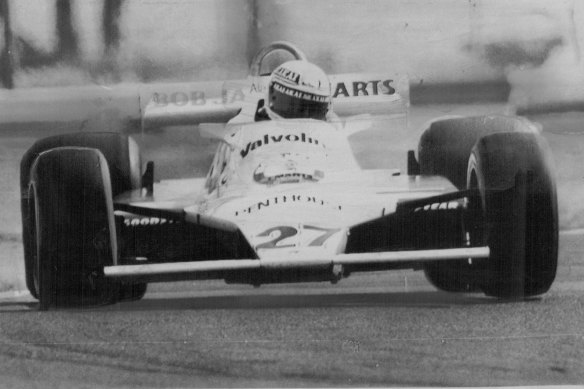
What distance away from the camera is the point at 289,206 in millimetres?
4438

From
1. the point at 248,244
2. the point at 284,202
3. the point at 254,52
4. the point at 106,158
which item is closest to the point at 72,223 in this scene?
the point at 106,158

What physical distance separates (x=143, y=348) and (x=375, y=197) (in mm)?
1182

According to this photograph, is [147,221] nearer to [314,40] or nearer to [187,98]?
[187,98]

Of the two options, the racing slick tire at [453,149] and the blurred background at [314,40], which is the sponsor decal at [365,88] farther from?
the racing slick tire at [453,149]

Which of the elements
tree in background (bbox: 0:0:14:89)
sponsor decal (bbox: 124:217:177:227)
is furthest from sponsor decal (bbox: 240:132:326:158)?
tree in background (bbox: 0:0:14:89)

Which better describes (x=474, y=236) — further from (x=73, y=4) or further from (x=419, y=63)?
(x=73, y=4)

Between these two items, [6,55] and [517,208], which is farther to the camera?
[6,55]

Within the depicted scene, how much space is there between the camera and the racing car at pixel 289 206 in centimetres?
437

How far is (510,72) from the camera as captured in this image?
5008mm

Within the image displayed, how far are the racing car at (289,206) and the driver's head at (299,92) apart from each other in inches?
1.8

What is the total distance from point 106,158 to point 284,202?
36.0 inches

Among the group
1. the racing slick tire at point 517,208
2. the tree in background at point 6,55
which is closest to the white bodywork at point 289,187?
the racing slick tire at point 517,208

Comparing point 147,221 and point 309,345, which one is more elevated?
point 147,221

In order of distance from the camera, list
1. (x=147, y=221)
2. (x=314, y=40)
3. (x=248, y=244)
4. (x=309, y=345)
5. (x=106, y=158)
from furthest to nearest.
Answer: (x=314, y=40) < (x=106, y=158) < (x=147, y=221) < (x=309, y=345) < (x=248, y=244)
